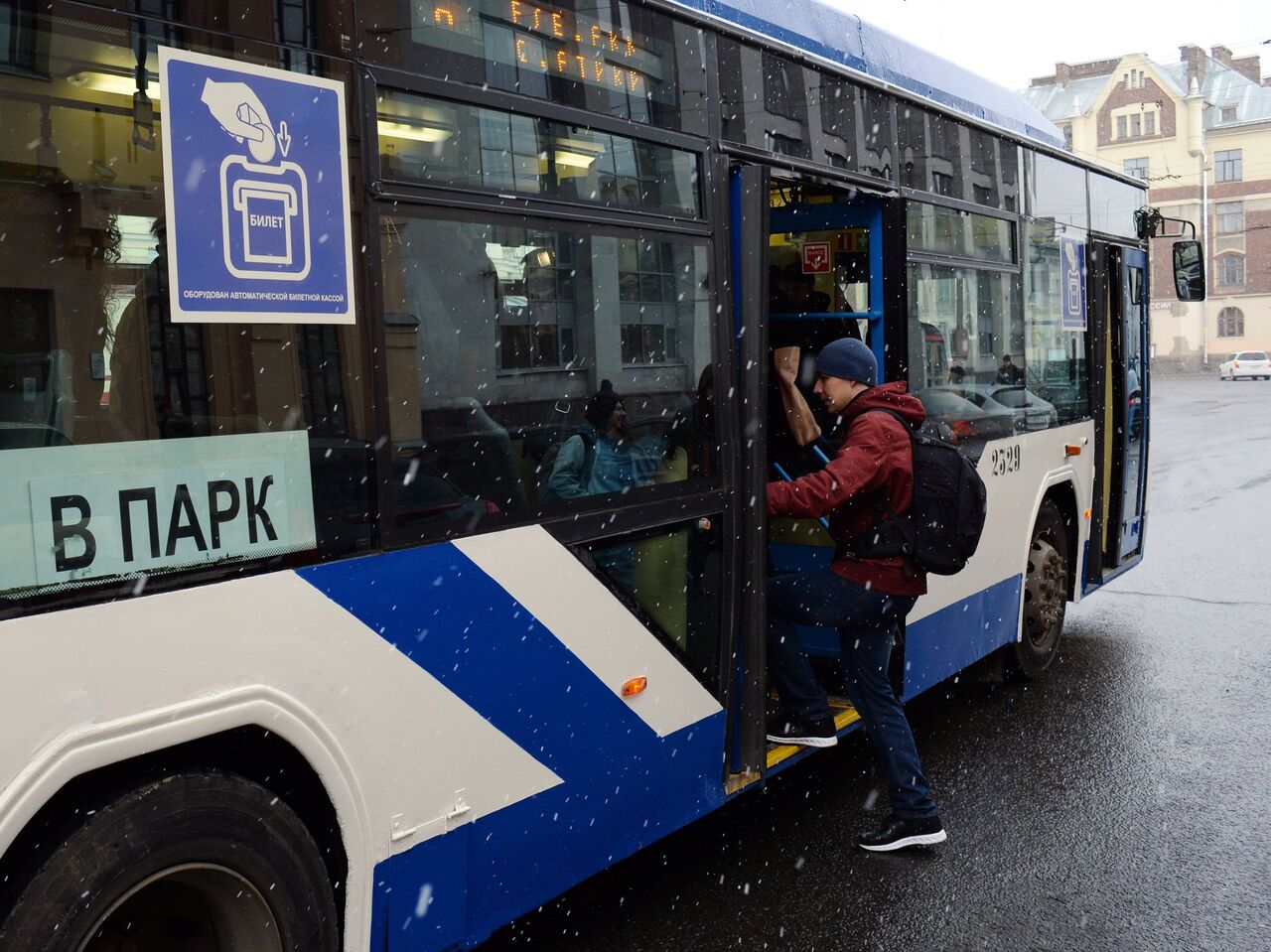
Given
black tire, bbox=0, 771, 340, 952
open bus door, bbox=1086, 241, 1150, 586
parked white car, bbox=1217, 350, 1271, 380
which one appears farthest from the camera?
parked white car, bbox=1217, 350, 1271, 380

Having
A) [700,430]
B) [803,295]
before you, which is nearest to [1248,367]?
[803,295]

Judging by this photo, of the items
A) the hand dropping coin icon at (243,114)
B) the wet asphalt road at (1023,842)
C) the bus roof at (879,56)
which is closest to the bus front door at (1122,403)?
the wet asphalt road at (1023,842)

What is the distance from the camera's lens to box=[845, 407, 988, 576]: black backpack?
4512 mm

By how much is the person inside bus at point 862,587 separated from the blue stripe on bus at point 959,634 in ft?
2.08

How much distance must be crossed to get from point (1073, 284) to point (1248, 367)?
5255cm

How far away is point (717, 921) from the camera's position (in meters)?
4.11

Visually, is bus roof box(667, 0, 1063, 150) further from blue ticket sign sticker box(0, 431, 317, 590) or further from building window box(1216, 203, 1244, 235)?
building window box(1216, 203, 1244, 235)

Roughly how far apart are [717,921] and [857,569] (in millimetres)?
1373

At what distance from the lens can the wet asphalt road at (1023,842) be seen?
4.04 meters

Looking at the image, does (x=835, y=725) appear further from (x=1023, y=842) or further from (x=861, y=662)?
(x=1023, y=842)

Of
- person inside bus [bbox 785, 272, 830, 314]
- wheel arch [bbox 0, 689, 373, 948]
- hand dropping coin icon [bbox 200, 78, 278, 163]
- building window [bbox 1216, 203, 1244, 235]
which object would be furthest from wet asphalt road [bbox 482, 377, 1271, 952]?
building window [bbox 1216, 203, 1244, 235]

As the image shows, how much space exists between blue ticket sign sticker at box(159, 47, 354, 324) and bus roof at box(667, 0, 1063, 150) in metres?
1.56

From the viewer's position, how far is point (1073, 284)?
7.13 meters

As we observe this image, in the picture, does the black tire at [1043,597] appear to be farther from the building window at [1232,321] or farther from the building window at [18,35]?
the building window at [1232,321]
